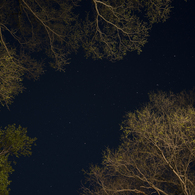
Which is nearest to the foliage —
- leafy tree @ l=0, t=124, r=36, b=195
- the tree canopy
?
the tree canopy

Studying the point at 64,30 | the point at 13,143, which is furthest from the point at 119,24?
the point at 13,143

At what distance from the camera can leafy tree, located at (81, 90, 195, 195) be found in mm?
7012

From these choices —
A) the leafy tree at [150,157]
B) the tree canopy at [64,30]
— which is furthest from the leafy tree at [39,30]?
the leafy tree at [150,157]

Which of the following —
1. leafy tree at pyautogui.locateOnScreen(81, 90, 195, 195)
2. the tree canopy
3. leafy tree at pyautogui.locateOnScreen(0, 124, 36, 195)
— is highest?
the tree canopy

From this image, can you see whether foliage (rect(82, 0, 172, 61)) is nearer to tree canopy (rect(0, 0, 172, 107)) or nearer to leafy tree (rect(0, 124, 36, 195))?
tree canopy (rect(0, 0, 172, 107))

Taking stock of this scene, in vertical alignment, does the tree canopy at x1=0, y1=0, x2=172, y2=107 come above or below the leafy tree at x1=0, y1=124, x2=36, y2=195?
above

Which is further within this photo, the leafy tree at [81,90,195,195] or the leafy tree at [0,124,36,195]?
the leafy tree at [0,124,36,195]

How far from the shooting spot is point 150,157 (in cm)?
809

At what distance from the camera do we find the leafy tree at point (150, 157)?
701cm

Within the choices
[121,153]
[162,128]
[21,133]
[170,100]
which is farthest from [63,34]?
[170,100]

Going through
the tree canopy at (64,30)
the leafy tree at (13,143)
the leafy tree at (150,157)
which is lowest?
the leafy tree at (150,157)

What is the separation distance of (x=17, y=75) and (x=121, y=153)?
6.43m

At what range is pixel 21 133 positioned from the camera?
26.5ft

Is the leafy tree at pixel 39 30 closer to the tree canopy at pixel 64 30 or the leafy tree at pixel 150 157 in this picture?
the tree canopy at pixel 64 30
